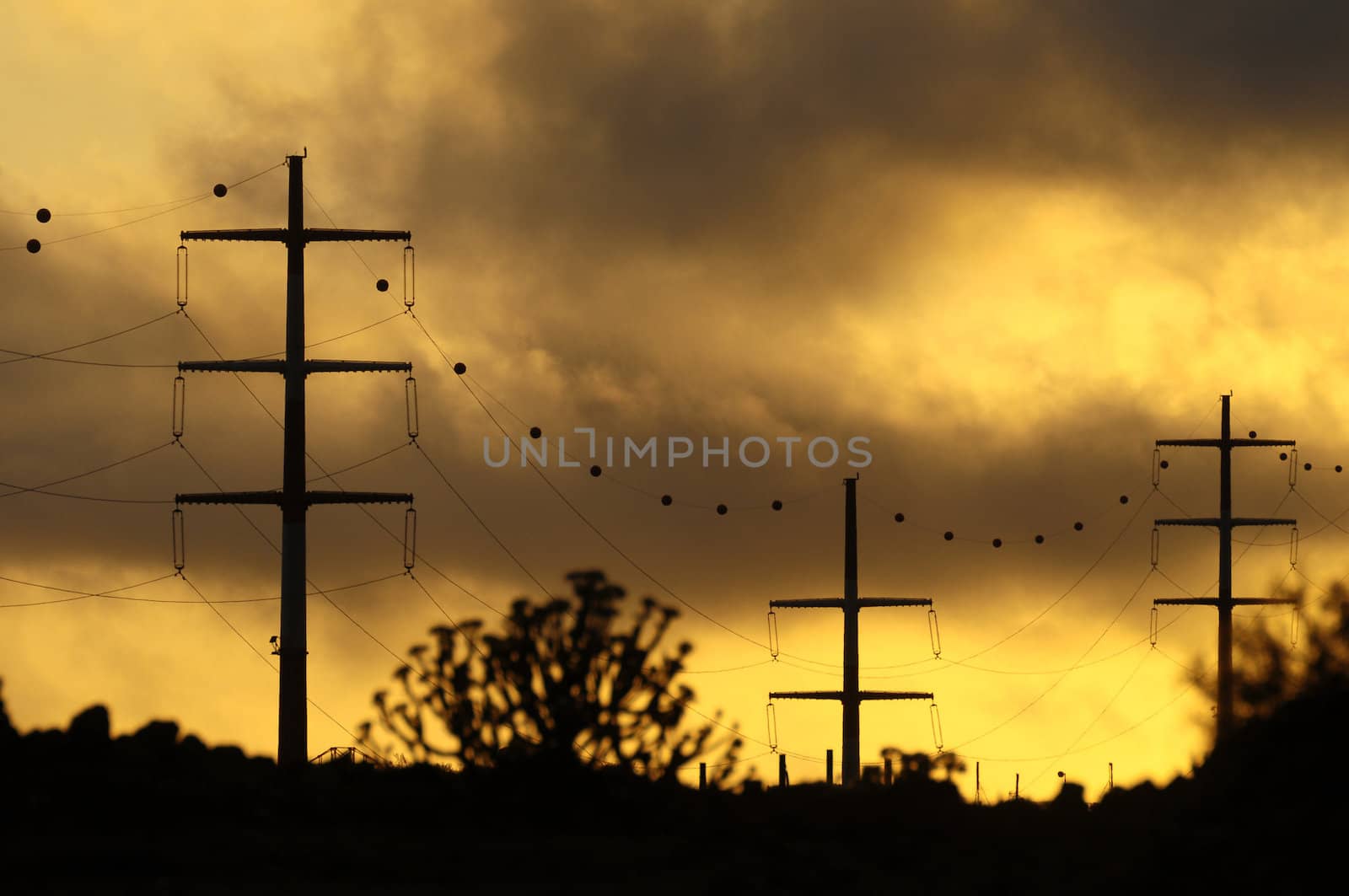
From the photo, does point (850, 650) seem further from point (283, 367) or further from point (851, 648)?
point (283, 367)

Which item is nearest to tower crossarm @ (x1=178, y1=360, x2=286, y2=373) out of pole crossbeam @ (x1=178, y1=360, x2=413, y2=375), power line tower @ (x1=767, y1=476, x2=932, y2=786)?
pole crossbeam @ (x1=178, y1=360, x2=413, y2=375)

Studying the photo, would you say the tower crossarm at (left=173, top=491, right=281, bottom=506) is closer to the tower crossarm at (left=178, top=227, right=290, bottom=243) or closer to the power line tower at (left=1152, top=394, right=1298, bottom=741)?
the tower crossarm at (left=178, top=227, right=290, bottom=243)

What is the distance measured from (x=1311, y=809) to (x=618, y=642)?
1860 centimetres

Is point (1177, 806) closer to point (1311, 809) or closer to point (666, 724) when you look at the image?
point (1311, 809)

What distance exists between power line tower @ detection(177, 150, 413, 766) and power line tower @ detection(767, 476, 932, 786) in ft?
83.7

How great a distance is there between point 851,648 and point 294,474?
2901 centimetres

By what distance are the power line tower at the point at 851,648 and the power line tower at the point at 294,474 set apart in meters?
25.5

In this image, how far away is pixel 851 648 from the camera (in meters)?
75.1

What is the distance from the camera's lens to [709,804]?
45.8 metres

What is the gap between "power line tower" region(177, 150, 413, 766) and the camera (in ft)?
166

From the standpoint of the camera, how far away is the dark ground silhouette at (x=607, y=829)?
105 ft

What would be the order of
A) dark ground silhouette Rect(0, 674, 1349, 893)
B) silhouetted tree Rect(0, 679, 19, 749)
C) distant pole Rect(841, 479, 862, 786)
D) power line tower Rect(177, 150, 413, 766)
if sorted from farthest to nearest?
distant pole Rect(841, 479, 862, 786), power line tower Rect(177, 150, 413, 766), silhouetted tree Rect(0, 679, 19, 749), dark ground silhouette Rect(0, 674, 1349, 893)

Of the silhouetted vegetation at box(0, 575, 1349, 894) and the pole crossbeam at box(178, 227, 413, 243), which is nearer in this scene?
the silhouetted vegetation at box(0, 575, 1349, 894)

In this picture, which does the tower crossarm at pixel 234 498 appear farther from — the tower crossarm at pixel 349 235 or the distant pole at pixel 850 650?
the distant pole at pixel 850 650
